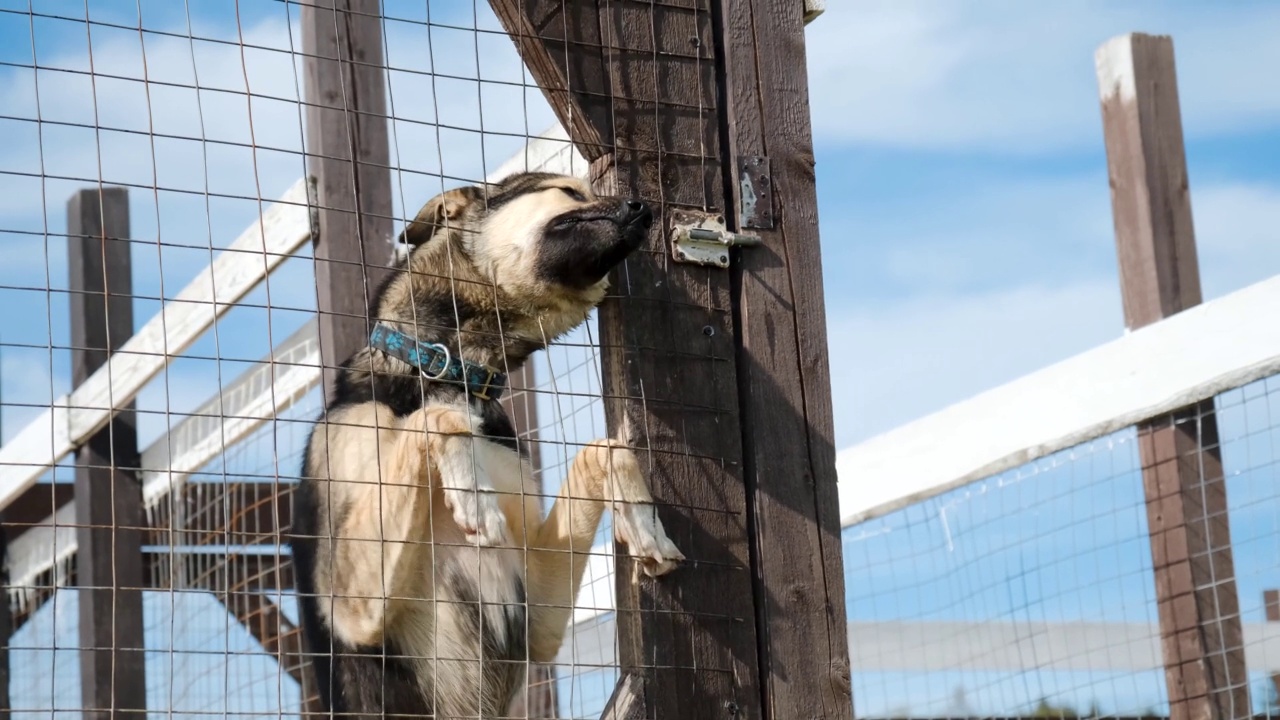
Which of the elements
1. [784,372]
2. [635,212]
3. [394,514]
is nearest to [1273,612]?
[784,372]

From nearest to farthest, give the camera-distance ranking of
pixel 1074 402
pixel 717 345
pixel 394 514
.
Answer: pixel 717 345 < pixel 394 514 < pixel 1074 402

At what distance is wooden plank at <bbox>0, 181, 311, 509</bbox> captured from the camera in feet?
19.4

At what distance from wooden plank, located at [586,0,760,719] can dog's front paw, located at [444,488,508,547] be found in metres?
0.32

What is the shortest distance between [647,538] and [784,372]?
0.61 meters

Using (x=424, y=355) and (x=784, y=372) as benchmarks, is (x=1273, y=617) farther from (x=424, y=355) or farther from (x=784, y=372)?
(x=424, y=355)

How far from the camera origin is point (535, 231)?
452 cm

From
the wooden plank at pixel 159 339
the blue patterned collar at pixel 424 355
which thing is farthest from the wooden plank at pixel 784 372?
the wooden plank at pixel 159 339

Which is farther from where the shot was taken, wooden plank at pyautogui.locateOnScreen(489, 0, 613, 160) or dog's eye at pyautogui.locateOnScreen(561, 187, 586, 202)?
dog's eye at pyautogui.locateOnScreen(561, 187, 586, 202)

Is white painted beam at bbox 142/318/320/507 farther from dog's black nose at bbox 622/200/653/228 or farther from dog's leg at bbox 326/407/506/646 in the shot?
dog's black nose at bbox 622/200/653/228

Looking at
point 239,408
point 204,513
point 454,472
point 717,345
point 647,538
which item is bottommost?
point 647,538

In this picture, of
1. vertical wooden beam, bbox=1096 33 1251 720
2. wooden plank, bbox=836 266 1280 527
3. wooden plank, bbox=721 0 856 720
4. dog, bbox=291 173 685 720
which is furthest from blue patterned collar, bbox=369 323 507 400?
vertical wooden beam, bbox=1096 33 1251 720

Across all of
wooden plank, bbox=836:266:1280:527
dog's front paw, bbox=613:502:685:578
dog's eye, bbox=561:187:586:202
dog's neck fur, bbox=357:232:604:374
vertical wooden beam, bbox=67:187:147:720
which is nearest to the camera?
dog's front paw, bbox=613:502:685:578

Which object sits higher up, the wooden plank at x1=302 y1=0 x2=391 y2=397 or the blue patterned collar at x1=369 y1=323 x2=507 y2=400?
the wooden plank at x1=302 y1=0 x2=391 y2=397

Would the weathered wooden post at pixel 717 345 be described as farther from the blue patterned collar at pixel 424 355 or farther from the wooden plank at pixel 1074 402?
the wooden plank at pixel 1074 402
